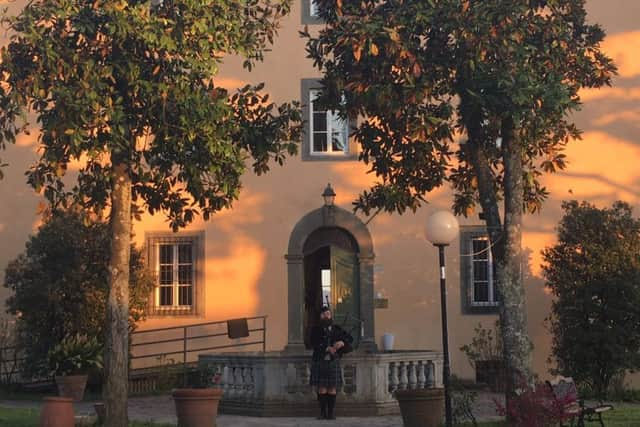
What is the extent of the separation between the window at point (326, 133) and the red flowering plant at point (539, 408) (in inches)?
390

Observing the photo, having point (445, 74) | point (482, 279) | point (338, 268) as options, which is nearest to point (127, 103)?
point (445, 74)

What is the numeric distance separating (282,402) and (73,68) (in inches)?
235

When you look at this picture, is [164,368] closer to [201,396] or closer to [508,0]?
[201,396]

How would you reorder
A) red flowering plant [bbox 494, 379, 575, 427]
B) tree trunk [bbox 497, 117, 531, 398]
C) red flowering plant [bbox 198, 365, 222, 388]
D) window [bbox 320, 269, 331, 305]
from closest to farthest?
1. red flowering plant [bbox 494, 379, 575, 427]
2. tree trunk [bbox 497, 117, 531, 398]
3. red flowering plant [bbox 198, 365, 222, 388]
4. window [bbox 320, 269, 331, 305]

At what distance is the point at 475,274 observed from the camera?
20.9m

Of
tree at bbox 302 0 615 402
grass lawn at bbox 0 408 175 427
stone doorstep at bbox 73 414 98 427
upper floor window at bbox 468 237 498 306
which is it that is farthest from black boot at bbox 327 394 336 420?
upper floor window at bbox 468 237 498 306

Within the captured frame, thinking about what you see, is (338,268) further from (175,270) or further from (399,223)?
(175,270)

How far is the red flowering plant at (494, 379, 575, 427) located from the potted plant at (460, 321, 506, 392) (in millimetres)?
7873

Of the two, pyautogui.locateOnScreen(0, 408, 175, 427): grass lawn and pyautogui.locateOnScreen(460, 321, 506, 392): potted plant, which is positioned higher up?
pyautogui.locateOnScreen(460, 321, 506, 392): potted plant

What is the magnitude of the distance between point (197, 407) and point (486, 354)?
26.9 ft

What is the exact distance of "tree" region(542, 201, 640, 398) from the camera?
1839cm

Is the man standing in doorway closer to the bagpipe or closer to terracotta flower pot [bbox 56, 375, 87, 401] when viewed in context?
terracotta flower pot [bbox 56, 375, 87, 401]

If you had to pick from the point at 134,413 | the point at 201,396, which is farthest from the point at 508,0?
the point at 134,413

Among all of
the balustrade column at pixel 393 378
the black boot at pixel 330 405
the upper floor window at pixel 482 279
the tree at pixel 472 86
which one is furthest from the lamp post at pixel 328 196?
the black boot at pixel 330 405
